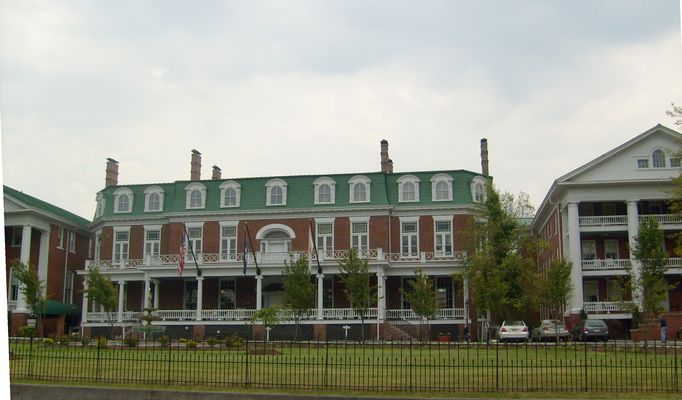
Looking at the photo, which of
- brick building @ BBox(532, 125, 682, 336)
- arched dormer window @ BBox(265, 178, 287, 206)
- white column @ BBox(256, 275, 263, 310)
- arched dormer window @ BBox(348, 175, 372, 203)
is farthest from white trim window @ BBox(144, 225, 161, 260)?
brick building @ BBox(532, 125, 682, 336)

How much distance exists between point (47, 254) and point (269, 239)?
15.3 meters

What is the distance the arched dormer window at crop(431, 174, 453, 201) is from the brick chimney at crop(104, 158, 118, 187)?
25702 mm

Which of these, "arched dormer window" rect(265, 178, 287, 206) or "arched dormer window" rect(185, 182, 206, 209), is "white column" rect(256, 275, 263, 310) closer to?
"arched dormer window" rect(265, 178, 287, 206)

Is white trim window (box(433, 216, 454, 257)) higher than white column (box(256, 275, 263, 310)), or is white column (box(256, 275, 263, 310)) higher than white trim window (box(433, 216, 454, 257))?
white trim window (box(433, 216, 454, 257))

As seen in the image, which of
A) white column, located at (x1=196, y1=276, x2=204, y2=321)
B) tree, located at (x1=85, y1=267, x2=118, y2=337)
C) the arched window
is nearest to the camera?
tree, located at (x1=85, y1=267, x2=118, y2=337)

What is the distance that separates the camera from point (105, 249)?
54.6m

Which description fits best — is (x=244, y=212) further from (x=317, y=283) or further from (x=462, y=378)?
A: (x=462, y=378)

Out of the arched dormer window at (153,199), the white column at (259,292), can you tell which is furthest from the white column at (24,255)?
the white column at (259,292)

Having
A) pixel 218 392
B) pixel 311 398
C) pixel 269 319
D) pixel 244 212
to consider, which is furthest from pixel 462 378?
pixel 244 212

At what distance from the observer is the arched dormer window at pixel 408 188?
52031mm

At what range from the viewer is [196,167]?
2292 inches

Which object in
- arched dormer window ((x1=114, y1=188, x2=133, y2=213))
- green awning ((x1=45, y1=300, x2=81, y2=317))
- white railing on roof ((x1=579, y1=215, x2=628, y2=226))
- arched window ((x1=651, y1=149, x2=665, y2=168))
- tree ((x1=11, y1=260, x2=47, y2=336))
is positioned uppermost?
arched window ((x1=651, y1=149, x2=665, y2=168))

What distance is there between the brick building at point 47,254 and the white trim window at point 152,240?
5.67 meters

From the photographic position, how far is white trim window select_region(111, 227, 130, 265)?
5459 cm
